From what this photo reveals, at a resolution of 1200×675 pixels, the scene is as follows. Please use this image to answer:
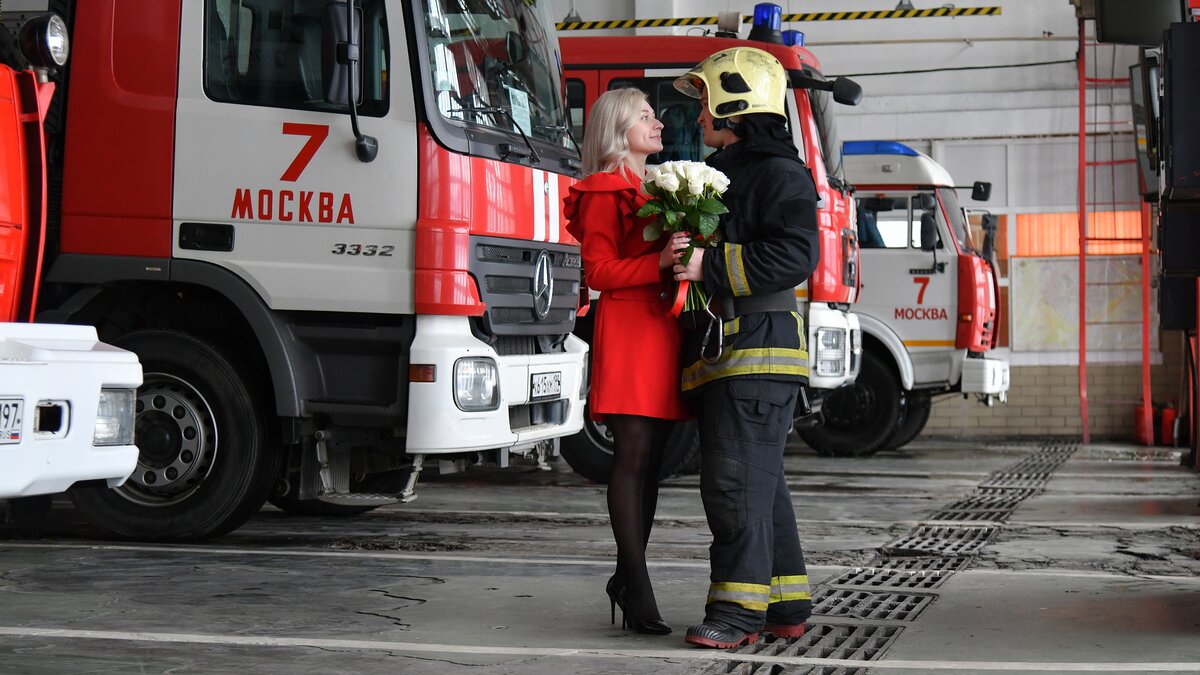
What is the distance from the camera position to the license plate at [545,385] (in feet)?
22.4

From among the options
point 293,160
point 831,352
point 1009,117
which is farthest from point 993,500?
point 1009,117

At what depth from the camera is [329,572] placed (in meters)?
6.04

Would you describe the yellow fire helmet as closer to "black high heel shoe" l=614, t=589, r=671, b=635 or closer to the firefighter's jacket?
the firefighter's jacket

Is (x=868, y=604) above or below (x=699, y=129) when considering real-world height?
below

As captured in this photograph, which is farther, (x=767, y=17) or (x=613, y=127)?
(x=767, y=17)

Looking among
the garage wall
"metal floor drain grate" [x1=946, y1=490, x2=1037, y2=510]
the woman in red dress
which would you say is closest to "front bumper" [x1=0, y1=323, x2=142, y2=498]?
the woman in red dress

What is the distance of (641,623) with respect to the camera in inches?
186

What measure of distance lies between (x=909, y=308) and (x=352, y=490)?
24.6 ft

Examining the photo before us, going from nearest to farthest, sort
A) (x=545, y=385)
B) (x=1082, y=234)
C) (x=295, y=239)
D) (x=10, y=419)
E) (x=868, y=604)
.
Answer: (x=10, y=419) → (x=868, y=604) → (x=295, y=239) → (x=545, y=385) → (x=1082, y=234)

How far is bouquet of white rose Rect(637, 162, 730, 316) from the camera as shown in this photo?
14.6ft

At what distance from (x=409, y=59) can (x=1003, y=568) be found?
3.28 metres

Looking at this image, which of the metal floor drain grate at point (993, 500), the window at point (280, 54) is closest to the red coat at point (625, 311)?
the window at point (280, 54)

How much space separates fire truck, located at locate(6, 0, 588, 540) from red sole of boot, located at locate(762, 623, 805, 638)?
194cm

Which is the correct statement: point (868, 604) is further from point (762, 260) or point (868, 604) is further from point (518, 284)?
point (518, 284)
